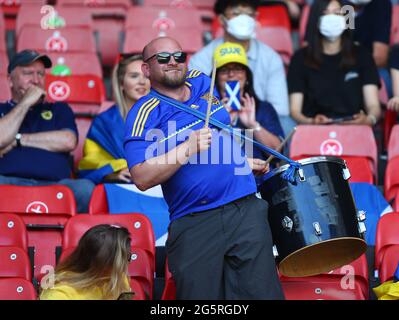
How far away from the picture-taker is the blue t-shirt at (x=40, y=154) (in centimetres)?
700

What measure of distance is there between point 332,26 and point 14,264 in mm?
3669

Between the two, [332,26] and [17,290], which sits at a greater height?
[332,26]

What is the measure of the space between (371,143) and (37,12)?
358 cm

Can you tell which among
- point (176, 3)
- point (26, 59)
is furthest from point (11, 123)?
point (176, 3)

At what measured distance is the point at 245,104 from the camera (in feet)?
22.9

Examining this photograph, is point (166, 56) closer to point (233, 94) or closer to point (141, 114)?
point (141, 114)

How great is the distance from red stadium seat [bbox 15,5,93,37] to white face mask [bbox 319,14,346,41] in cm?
214

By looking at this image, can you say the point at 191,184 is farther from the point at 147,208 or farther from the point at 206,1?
the point at 206,1

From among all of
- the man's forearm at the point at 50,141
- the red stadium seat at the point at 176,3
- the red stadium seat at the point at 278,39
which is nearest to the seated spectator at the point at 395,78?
the red stadium seat at the point at 278,39

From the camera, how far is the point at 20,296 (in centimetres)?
538

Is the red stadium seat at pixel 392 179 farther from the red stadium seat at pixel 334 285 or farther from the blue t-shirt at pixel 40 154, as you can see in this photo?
the blue t-shirt at pixel 40 154

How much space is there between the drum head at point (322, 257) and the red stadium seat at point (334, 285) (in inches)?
10.7

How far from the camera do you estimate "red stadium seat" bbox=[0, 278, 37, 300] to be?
212 inches

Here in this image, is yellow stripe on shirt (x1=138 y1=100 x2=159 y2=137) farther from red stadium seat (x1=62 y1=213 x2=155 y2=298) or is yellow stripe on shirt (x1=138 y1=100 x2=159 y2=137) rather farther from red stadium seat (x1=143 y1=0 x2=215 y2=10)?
red stadium seat (x1=143 y1=0 x2=215 y2=10)
